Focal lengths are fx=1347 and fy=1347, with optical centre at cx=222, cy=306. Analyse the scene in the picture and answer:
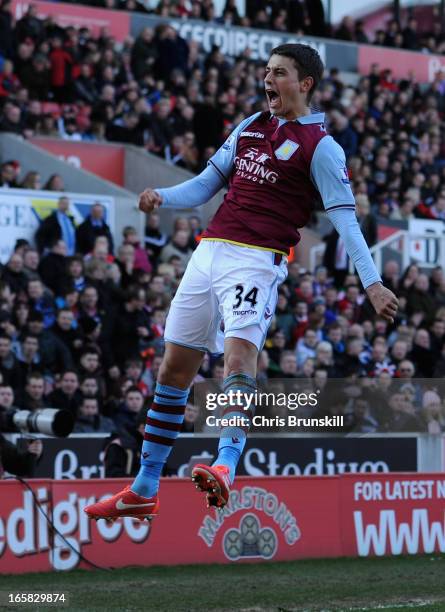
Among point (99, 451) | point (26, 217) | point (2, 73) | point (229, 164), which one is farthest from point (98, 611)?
point (2, 73)

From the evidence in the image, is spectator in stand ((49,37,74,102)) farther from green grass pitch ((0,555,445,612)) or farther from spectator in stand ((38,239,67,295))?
green grass pitch ((0,555,445,612))

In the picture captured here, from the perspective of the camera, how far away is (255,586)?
1031 cm

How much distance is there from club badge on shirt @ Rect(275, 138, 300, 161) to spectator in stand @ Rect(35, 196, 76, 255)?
28.9ft

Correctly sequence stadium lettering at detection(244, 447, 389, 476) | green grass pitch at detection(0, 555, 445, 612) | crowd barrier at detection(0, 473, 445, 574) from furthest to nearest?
stadium lettering at detection(244, 447, 389, 476) < crowd barrier at detection(0, 473, 445, 574) < green grass pitch at detection(0, 555, 445, 612)

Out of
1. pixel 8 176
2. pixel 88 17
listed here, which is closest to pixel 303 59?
pixel 8 176

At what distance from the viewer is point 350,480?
42.0 ft

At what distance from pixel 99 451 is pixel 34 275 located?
3088 mm

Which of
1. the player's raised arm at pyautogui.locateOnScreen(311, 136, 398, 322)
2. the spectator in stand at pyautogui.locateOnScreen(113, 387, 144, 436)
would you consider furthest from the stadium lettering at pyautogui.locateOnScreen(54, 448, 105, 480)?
the player's raised arm at pyautogui.locateOnScreen(311, 136, 398, 322)

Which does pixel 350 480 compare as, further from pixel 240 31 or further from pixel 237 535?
pixel 240 31

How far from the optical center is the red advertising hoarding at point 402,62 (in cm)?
2830

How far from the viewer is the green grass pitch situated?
9.14 metres

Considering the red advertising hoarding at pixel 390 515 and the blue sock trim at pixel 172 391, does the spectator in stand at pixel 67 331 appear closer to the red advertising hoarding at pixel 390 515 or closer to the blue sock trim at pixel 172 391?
the red advertising hoarding at pixel 390 515

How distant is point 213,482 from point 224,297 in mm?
1124

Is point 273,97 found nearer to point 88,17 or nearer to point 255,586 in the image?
point 255,586
